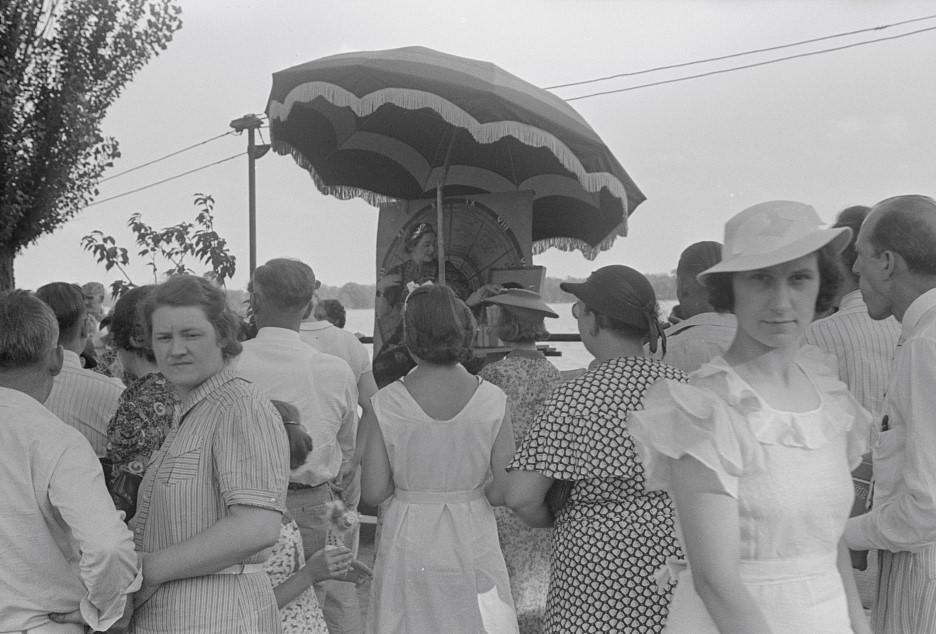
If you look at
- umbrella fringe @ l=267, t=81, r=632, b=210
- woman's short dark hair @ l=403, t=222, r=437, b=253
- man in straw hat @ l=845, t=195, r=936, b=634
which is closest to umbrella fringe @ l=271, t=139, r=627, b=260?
woman's short dark hair @ l=403, t=222, r=437, b=253

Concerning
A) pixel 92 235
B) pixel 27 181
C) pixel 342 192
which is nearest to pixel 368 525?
pixel 342 192

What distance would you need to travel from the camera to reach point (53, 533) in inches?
75.4

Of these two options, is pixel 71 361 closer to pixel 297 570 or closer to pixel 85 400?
pixel 85 400

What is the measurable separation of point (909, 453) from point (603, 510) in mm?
799

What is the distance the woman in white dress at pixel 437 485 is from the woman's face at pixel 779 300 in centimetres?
147

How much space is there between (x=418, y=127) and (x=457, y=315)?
392 cm

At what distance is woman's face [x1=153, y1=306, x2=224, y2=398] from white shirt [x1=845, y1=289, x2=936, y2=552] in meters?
1.58

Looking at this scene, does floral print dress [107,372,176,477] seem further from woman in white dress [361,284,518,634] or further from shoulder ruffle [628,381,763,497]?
shoulder ruffle [628,381,763,497]

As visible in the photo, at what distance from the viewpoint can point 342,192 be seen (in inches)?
283

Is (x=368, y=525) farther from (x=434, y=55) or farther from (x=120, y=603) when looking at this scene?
(x=120, y=603)

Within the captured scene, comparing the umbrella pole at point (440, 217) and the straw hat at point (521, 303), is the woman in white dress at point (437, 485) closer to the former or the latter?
the straw hat at point (521, 303)

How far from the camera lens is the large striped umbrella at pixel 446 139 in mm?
5316

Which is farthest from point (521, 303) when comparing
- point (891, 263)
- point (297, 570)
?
point (891, 263)

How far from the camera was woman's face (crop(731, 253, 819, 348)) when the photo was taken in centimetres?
163
